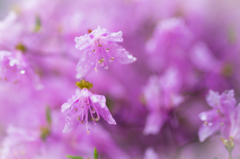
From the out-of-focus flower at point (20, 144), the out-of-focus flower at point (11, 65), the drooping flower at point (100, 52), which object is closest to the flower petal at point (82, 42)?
the drooping flower at point (100, 52)

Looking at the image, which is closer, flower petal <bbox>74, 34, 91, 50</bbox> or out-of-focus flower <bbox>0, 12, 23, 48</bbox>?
flower petal <bbox>74, 34, 91, 50</bbox>

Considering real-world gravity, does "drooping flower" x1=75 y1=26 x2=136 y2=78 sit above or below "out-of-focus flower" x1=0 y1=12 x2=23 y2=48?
below

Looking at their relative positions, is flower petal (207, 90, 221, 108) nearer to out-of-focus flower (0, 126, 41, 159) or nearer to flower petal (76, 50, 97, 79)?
flower petal (76, 50, 97, 79)

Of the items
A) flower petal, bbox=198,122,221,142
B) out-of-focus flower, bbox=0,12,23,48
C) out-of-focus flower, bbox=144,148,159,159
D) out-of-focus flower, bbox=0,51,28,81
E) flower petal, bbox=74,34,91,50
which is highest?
out-of-focus flower, bbox=0,12,23,48

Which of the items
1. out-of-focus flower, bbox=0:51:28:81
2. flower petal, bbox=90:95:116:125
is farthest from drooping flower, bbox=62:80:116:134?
out-of-focus flower, bbox=0:51:28:81

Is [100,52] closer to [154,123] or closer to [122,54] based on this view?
[122,54]

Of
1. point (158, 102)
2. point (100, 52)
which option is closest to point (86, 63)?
point (100, 52)

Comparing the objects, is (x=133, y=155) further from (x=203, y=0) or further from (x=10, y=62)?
(x=203, y=0)
